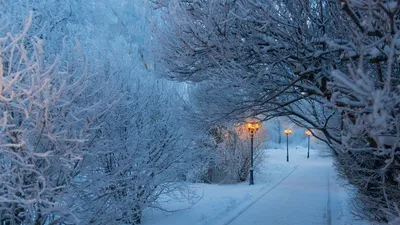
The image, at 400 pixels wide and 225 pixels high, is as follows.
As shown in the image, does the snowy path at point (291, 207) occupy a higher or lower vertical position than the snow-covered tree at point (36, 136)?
lower

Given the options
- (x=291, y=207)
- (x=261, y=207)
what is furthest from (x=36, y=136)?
(x=291, y=207)

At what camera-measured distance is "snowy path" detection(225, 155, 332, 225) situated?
38.4 ft

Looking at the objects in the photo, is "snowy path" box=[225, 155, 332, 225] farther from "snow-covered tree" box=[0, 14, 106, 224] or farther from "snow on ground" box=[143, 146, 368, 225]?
"snow-covered tree" box=[0, 14, 106, 224]

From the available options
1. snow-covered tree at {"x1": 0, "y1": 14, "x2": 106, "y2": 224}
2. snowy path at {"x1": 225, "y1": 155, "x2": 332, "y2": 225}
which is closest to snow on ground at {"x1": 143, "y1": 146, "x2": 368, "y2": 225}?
snowy path at {"x1": 225, "y1": 155, "x2": 332, "y2": 225}

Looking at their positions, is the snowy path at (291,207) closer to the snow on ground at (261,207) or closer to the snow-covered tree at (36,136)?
the snow on ground at (261,207)

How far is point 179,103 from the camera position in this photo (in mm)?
11180

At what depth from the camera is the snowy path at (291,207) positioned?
11703 mm

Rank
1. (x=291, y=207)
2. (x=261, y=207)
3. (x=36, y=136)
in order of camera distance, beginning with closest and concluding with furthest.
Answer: (x=36, y=136) → (x=261, y=207) → (x=291, y=207)

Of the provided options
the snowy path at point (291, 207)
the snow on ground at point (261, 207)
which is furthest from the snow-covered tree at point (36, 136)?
the snowy path at point (291, 207)

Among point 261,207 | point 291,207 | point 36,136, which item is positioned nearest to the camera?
point 36,136

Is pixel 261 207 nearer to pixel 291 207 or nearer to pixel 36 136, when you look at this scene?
pixel 291 207

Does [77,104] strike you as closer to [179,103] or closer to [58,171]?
[58,171]

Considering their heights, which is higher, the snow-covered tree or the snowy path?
the snow-covered tree

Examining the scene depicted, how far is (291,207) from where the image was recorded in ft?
45.7
